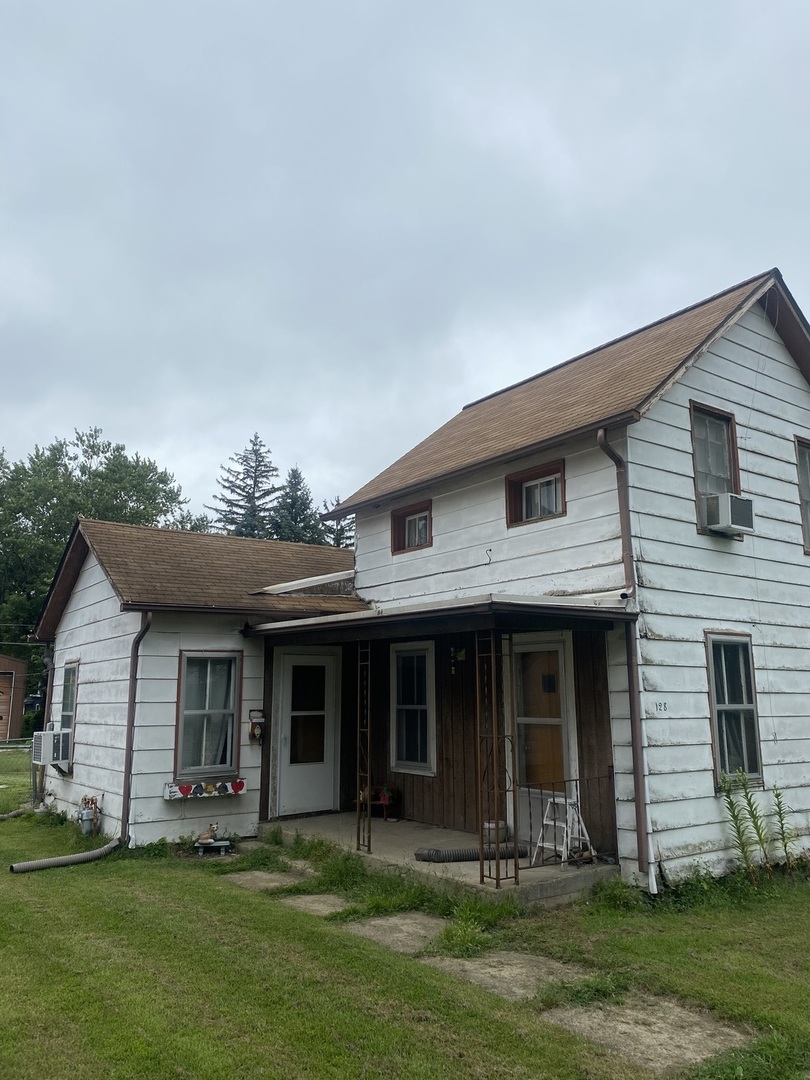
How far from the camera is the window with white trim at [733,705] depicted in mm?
7812

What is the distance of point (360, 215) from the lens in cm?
1695

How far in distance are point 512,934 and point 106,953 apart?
9.77ft

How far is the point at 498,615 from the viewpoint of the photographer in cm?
662

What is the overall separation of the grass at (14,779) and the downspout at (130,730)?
507 centimetres

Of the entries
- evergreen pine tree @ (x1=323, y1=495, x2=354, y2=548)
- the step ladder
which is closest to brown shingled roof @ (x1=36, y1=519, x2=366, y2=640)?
the step ladder

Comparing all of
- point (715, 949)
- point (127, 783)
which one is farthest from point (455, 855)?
point (127, 783)

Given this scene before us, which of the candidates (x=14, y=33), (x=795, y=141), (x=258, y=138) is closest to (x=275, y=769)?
(x=14, y=33)

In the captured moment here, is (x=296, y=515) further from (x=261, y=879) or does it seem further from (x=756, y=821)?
(x=756, y=821)

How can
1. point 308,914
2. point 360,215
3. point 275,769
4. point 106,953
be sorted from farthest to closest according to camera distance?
point 360,215
point 275,769
point 308,914
point 106,953

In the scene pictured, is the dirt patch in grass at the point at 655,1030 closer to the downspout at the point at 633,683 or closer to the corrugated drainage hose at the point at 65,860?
the downspout at the point at 633,683

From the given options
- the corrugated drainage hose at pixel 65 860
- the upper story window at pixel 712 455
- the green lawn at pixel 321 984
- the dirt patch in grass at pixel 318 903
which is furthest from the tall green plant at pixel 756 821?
the corrugated drainage hose at pixel 65 860

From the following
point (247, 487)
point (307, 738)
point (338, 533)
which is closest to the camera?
point (307, 738)

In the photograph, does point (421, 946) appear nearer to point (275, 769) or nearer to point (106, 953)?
point (106, 953)

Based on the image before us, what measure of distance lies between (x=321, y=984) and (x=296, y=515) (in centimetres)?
3645
